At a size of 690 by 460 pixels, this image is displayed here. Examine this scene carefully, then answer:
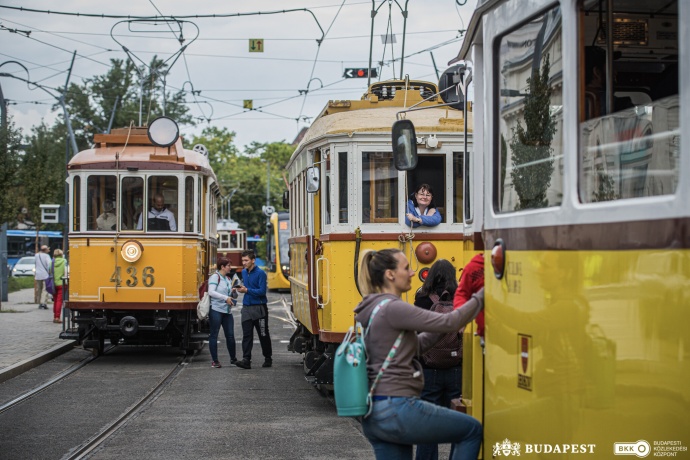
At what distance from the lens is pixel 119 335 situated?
695 inches

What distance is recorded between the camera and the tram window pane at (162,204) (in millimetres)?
16953

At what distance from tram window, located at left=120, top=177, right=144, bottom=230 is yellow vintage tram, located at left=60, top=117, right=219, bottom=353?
0.05ft

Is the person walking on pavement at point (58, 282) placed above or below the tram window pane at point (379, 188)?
below

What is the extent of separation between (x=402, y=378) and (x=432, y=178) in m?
6.77

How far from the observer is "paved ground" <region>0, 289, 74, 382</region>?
15.3 m

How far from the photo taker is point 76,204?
17.0 metres

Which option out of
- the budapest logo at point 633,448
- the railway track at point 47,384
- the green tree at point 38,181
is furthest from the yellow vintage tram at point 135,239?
the green tree at point 38,181

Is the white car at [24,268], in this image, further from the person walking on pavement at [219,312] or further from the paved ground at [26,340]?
the person walking on pavement at [219,312]

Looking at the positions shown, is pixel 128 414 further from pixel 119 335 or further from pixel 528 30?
pixel 528 30

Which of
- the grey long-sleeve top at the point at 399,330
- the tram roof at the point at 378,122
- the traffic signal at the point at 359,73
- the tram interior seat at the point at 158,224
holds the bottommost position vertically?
the grey long-sleeve top at the point at 399,330

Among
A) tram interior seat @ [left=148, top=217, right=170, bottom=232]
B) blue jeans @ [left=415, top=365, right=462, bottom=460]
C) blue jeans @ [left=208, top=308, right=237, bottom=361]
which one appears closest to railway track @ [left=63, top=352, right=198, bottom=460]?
blue jeans @ [left=208, top=308, right=237, bottom=361]

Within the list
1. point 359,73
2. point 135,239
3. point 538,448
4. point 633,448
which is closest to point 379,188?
point 135,239

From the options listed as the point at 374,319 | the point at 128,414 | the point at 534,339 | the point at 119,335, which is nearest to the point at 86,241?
the point at 119,335

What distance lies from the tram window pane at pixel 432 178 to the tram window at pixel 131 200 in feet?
21.9
